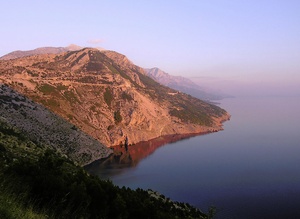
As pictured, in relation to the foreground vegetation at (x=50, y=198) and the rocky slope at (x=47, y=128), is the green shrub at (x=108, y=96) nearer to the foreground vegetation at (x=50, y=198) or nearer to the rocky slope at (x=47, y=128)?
the rocky slope at (x=47, y=128)

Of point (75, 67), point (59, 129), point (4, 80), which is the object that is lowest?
point (59, 129)

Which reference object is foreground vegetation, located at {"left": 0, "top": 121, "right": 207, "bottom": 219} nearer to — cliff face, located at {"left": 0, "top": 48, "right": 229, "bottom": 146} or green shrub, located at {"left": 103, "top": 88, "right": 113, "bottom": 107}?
cliff face, located at {"left": 0, "top": 48, "right": 229, "bottom": 146}

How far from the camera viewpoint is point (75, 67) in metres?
198

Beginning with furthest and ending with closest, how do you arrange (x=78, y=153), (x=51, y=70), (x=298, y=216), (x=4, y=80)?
1. (x=51, y=70)
2. (x=4, y=80)
3. (x=78, y=153)
4. (x=298, y=216)

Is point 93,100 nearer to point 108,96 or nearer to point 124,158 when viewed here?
point 108,96

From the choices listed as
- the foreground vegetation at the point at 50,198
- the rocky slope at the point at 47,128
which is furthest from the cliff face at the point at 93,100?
the foreground vegetation at the point at 50,198

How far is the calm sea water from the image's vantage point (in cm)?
6656

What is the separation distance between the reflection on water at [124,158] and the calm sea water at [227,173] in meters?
0.36

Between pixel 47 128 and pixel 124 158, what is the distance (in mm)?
34281

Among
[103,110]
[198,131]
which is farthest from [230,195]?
[198,131]

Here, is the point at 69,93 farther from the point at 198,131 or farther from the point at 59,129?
the point at 198,131

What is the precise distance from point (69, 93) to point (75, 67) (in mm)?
51910

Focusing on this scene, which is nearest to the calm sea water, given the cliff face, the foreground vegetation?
the cliff face

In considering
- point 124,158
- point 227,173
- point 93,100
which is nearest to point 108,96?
point 93,100
